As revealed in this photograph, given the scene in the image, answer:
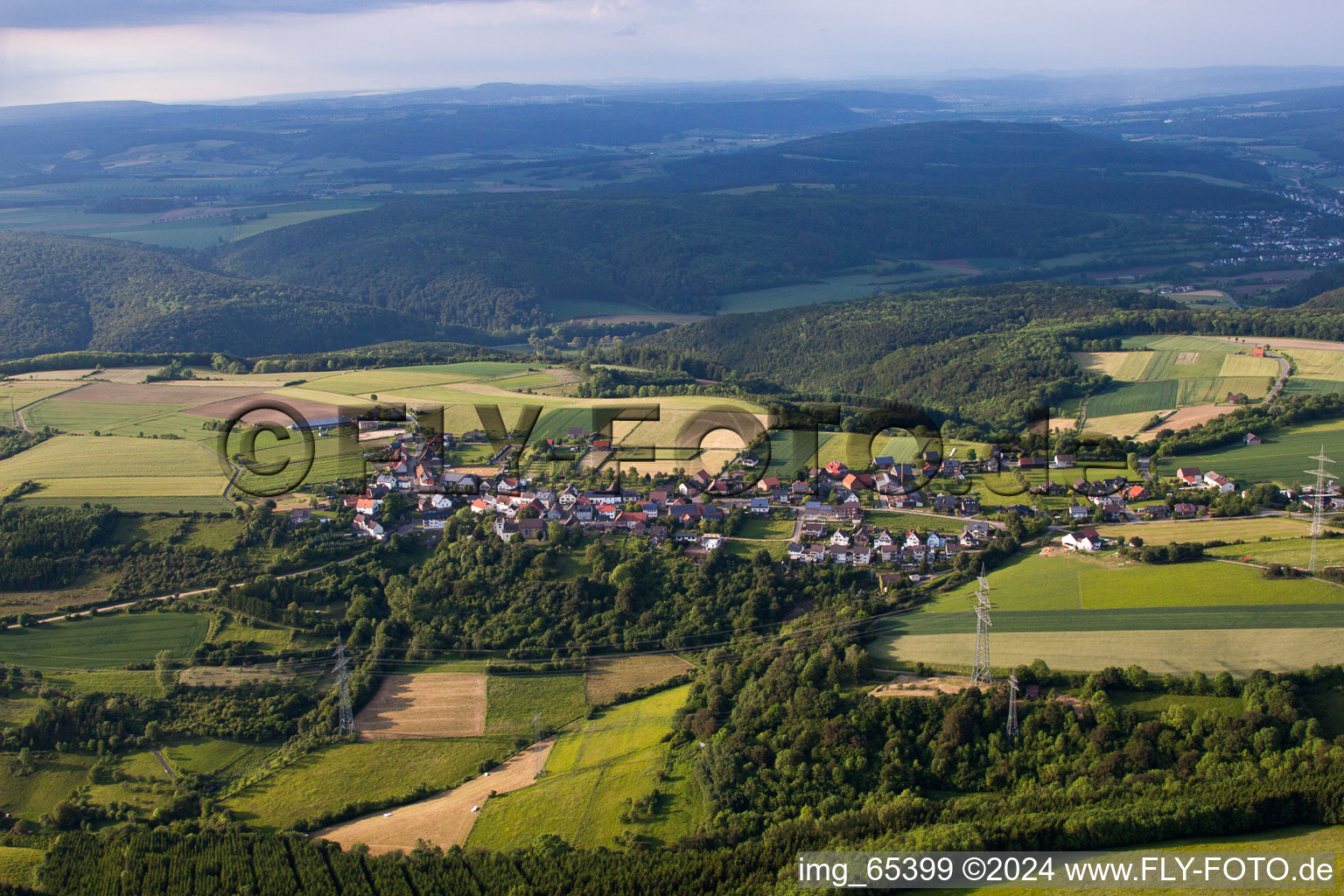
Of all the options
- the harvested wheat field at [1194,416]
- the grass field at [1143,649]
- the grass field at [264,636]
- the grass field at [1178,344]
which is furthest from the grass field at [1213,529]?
the grass field at [1178,344]

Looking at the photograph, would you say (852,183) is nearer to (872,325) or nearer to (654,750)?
(872,325)

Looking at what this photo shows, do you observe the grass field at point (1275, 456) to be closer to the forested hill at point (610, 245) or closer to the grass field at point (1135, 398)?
the grass field at point (1135, 398)

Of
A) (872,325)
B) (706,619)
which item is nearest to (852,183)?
(872,325)

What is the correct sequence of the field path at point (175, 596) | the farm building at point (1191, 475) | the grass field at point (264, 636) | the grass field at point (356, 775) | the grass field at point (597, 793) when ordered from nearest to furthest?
the grass field at point (597, 793), the grass field at point (356, 775), the grass field at point (264, 636), the field path at point (175, 596), the farm building at point (1191, 475)

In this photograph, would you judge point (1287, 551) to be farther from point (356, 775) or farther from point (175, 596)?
point (175, 596)

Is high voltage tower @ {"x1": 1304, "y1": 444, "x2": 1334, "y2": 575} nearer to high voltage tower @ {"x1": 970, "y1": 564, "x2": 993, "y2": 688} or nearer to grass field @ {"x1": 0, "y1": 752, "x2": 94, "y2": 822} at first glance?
high voltage tower @ {"x1": 970, "y1": 564, "x2": 993, "y2": 688}

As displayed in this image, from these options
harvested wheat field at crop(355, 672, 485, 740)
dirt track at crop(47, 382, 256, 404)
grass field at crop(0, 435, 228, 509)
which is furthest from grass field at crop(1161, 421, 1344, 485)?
dirt track at crop(47, 382, 256, 404)

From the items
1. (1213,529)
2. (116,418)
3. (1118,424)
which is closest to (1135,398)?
(1118,424)
